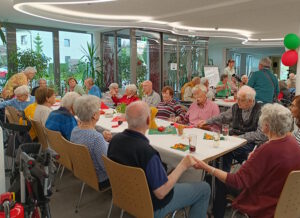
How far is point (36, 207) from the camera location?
5.98ft

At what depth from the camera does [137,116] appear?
1.86 meters

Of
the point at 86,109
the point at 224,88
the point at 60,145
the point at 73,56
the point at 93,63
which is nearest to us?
the point at 86,109

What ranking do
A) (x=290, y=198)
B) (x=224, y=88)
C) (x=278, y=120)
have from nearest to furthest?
(x=290, y=198), (x=278, y=120), (x=224, y=88)

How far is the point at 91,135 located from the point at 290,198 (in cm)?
158

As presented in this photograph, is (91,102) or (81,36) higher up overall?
(81,36)

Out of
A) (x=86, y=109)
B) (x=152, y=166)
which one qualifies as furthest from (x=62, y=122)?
(x=152, y=166)

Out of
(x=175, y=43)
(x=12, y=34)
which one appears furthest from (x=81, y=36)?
(x=175, y=43)

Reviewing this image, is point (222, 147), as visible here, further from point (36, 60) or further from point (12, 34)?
point (12, 34)

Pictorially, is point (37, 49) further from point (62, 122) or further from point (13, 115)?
point (62, 122)

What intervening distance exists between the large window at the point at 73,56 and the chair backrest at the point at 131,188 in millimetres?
7532

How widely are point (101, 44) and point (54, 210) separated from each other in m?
7.57

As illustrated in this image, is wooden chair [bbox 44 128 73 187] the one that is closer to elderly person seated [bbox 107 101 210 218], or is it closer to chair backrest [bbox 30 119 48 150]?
chair backrest [bbox 30 119 48 150]

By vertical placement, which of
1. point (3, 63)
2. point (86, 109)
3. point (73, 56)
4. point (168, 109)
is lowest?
point (168, 109)

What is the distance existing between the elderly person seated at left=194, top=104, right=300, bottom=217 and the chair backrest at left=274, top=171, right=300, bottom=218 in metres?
0.06
